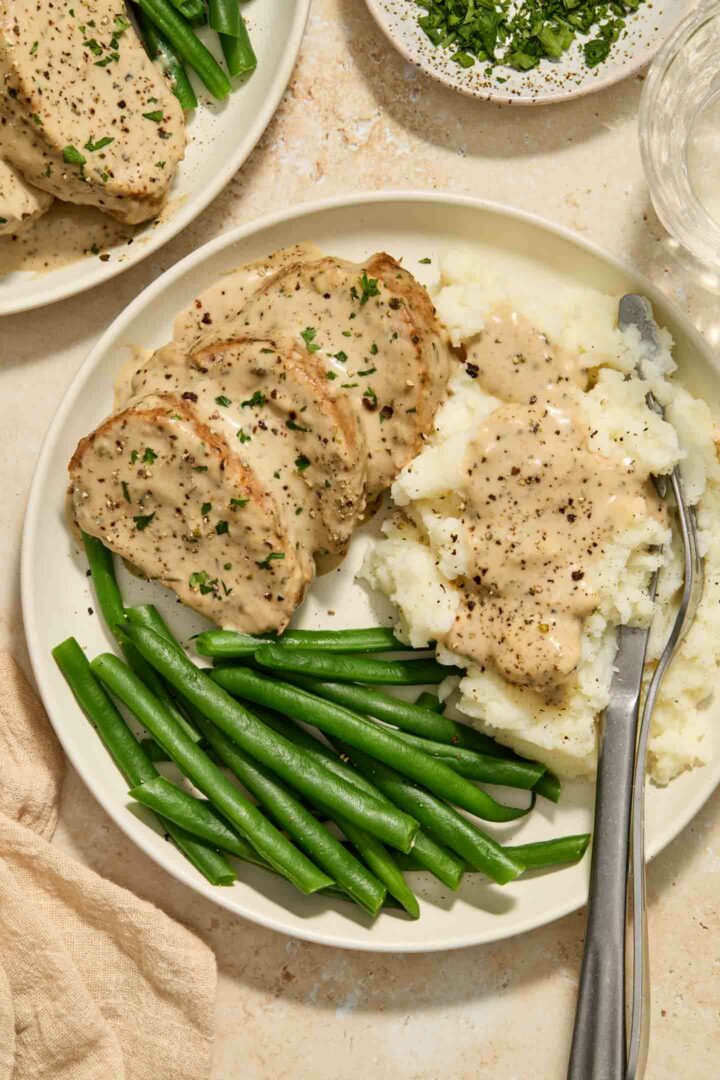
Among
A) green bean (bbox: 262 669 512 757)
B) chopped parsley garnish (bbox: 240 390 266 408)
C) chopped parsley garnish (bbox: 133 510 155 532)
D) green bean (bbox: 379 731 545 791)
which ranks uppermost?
chopped parsley garnish (bbox: 240 390 266 408)

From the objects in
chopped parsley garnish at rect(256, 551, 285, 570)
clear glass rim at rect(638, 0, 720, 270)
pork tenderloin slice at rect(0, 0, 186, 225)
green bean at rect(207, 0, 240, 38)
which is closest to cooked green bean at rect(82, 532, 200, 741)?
chopped parsley garnish at rect(256, 551, 285, 570)

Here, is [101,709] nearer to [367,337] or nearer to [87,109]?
[367,337]

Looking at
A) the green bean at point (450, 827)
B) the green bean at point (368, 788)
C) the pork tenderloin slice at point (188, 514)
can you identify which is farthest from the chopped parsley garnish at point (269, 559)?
the green bean at point (450, 827)

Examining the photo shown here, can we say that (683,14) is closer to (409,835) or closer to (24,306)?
(24,306)

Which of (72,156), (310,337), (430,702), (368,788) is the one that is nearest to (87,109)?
(72,156)

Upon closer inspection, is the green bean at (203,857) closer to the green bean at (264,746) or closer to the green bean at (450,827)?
the green bean at (264,746)

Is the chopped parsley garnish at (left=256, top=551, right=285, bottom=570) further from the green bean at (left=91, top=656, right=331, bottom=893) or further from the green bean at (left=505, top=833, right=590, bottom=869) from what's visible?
the green bean at (left=505, top=833, right=590, bottom=869)
